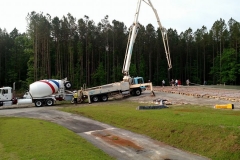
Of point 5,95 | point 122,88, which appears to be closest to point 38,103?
point 5,95

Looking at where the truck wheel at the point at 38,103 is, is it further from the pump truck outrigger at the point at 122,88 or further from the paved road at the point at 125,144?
the paved road at the point at 125,144

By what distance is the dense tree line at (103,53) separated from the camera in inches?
2751

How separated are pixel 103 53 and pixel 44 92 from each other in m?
47.0

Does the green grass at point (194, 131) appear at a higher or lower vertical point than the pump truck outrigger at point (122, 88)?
lower

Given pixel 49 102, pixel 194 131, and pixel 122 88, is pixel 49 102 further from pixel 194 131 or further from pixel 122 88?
pixel 194 131

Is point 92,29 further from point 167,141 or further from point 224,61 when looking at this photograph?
point 167,141

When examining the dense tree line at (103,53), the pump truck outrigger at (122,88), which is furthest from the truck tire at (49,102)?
the dense tree line at (103,53)

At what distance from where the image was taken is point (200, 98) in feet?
108

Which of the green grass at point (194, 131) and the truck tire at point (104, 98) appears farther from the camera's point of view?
the truck tire at point (104, 98)

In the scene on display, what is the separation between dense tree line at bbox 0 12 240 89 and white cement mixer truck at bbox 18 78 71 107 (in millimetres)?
28035

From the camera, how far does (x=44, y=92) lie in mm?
37344

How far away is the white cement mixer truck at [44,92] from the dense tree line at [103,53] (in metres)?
28.0

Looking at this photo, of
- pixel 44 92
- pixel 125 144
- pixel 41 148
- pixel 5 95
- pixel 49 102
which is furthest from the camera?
pixel 5 95

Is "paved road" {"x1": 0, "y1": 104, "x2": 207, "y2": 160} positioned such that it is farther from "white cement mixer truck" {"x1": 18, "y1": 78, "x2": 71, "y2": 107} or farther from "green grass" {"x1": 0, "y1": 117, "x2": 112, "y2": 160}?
"white cement mixer truck" {"x1": 18, "y1": 78, "x2": 71, "y2": 107}
